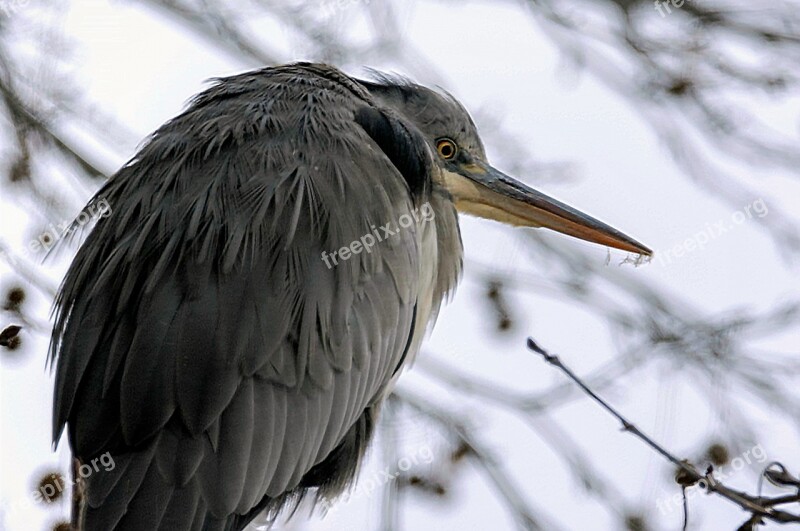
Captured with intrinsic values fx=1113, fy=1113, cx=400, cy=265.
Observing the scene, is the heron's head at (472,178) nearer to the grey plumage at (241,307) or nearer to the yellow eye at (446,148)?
the yellow eye at (446,148)

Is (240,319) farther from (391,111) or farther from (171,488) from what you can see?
(391,111)

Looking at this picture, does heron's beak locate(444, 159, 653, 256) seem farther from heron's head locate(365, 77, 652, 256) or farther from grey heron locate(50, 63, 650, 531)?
grey heron locate(50, 63, 650, 531)

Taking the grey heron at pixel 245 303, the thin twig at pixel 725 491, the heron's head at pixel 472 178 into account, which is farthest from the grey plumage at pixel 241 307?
the thin twig at pixel 725 491

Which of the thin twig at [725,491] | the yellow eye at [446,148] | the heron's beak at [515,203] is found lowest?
the thin twig at [725,491]

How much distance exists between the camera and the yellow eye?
12.3ft

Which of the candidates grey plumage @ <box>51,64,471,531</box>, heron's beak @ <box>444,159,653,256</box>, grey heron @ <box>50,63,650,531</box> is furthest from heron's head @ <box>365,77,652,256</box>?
grey plumage @ <box>51,64,471,531</box>

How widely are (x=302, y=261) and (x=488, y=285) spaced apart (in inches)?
56.1

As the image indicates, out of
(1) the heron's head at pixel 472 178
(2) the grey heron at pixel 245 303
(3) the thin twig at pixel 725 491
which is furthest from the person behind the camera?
(1) the heron's head at pixel 472 178

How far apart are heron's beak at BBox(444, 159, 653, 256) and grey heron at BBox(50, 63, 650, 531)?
0.36 meters

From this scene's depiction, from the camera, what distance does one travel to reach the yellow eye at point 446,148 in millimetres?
3750

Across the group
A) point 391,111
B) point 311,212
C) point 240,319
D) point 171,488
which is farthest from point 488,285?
point 171,488

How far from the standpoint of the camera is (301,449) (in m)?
2.71

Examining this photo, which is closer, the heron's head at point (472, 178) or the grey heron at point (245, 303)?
the grey heron at point (245, 303)

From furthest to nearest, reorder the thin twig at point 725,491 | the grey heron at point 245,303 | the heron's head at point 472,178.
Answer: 1. the heron's head at point 472,178
2. the grey heron at point 245,303
3. the thin twig at point 725,491
